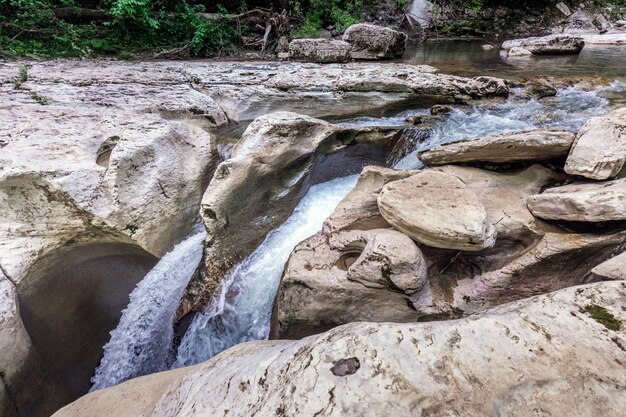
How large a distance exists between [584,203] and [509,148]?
1.00 meters

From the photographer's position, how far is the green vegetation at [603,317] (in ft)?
4.72

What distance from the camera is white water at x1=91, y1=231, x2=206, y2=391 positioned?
3.21 m

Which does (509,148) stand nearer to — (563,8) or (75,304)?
(75,304)

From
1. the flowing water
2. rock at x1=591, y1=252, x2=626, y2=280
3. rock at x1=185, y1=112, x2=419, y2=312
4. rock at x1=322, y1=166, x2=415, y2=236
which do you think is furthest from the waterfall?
rock at x1=591, y1=252, x2=626, y2=280

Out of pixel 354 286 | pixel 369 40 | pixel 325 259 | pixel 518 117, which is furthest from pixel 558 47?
pixel 354 286

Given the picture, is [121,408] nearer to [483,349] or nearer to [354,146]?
[483,349]

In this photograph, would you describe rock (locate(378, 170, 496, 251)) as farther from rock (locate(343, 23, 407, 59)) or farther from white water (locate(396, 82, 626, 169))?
rock (locate(343, 23, 407, 59))

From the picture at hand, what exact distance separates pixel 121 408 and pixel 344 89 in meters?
5.38

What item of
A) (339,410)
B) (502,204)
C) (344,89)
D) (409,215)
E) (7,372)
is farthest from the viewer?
(344,89)

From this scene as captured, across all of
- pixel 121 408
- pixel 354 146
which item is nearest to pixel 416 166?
pixel 354 146

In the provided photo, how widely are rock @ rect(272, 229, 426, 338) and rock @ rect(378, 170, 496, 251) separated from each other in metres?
0.16

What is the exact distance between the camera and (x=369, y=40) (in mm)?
8914

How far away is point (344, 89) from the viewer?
5809 mm

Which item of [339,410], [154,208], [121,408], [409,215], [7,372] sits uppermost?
[339,410]
